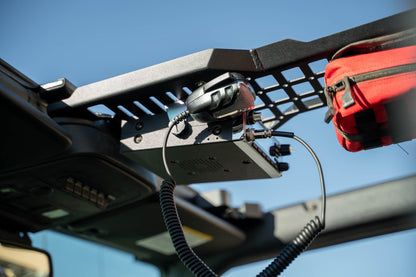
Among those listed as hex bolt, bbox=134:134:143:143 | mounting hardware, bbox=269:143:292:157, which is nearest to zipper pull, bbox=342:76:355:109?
mounting hardware, bbox=269:143:292:157

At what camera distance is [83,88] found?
1.26 m

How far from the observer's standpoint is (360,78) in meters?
0.96

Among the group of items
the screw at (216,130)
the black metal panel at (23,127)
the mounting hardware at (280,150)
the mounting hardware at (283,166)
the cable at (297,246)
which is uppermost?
the black metal panel at (23,127)

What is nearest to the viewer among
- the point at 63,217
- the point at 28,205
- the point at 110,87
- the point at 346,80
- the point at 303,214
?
the point at 346,80

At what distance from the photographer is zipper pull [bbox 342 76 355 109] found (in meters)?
0.95

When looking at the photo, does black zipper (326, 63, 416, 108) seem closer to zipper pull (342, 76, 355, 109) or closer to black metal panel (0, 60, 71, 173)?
zipper pull (342, 76, 355, 109)

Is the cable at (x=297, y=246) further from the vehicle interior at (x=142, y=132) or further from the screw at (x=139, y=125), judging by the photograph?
the screw at (x=139, y=125)

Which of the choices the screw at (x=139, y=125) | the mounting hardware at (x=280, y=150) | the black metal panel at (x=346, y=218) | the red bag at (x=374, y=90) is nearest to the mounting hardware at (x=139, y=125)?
the screw at (x=139, y=125)

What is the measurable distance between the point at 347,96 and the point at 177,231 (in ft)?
1.58

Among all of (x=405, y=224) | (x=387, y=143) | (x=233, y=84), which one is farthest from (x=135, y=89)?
(x=405, y=224)

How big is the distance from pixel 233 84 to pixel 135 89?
271 mm

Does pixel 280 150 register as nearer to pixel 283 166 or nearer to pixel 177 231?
pixel 283 166

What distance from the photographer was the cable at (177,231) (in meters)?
1.02

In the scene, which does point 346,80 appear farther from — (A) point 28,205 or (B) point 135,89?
(A) point 28,205
